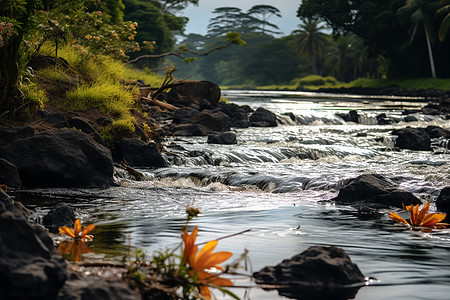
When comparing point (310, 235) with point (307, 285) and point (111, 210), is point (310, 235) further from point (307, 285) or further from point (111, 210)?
point (111, 210)

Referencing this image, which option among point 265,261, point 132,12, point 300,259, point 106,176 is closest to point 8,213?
point 300,259

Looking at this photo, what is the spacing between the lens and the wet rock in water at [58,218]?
482 cm

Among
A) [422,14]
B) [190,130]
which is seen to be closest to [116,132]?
[190,130]

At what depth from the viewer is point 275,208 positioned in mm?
6164

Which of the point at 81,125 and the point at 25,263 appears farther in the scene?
the point at 81,125

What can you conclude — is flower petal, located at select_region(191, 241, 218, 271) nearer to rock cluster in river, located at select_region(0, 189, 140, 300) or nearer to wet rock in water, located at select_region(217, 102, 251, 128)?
rock cluster in river, located at select_region(0, 189, 140, 300)

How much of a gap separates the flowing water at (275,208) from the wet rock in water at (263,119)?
5.10m

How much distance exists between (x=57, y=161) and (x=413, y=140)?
8488mm

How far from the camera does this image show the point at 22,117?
9.49 meters

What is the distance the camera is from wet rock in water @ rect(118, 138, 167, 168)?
9664 millimetres

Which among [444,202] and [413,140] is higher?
[413,140]

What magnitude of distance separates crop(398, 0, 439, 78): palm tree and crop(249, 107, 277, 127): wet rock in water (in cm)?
3108

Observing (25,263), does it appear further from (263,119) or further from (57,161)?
(263,119)

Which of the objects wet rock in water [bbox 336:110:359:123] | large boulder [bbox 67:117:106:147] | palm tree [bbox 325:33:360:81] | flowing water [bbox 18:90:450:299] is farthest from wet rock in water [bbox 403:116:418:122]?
palm tree [bbox 325:33:360:81]
